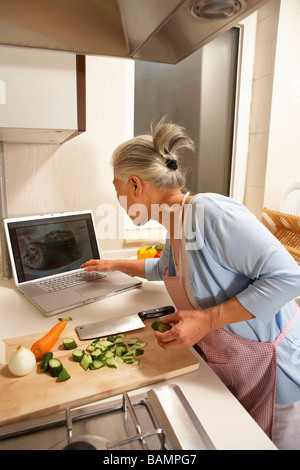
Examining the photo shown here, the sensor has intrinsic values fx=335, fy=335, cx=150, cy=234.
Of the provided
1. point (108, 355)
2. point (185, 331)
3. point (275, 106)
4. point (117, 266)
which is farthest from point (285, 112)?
point (108, 355)

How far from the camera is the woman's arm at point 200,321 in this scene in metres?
0.75

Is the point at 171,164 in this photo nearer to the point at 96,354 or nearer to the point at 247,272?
the point at 247,272

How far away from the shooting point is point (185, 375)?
0.74 meters

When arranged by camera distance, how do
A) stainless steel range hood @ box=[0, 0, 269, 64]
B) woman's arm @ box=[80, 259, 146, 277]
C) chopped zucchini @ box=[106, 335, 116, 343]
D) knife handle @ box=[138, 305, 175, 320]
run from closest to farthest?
stainless steel range hood @ box=[0, 0, 269, 64]
chopped zucchini @ box=[106, 335, 116, 343]
knife handle @ box=[138, 305, 175, 320]
woman's arm @ box=[80, 259, 146, 277]

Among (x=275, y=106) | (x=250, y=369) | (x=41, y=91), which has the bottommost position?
(x=250, y=369)

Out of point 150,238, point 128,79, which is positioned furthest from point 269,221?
point 128,79

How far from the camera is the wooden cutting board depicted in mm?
618

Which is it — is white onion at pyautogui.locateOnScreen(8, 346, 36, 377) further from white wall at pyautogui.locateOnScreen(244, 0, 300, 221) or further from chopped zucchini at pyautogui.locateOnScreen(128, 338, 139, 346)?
white wall at pyautogui.locateOnScreen(244, 0, 300, 221)

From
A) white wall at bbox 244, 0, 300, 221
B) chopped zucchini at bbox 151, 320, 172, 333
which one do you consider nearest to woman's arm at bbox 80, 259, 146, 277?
chopped zucchini at bbox 151, 320, 172, 333

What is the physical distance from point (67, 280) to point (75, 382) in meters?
0.59

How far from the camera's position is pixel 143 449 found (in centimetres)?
51

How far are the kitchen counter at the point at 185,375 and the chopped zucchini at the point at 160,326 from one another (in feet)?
0.40

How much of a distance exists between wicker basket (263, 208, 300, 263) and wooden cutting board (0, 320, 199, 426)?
961 mm

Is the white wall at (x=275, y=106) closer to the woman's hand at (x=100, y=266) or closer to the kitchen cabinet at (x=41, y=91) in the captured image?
the woman's hand at (x=100, y=266)
